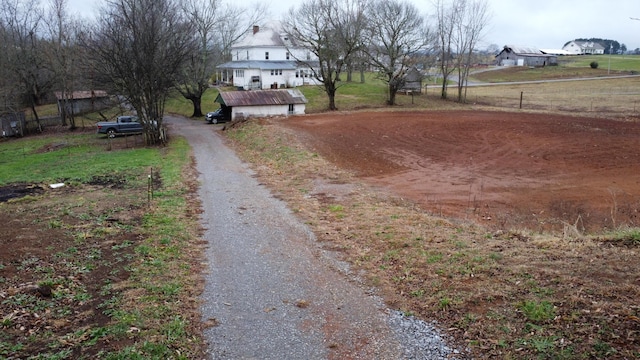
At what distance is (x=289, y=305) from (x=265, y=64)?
5623 centimetres

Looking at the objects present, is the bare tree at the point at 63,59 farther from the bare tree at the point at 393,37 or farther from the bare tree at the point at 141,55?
the bare tree at the point at 393,37

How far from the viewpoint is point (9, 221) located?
514 inches

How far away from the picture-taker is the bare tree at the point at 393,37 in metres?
48.0

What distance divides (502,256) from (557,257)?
3.22 ft

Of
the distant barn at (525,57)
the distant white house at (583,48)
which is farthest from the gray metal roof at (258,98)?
the distant white house at (583,48)

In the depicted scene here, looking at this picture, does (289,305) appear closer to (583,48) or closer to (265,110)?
(265,110)

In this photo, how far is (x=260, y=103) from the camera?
42781mm

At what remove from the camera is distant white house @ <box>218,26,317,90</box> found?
197 feet

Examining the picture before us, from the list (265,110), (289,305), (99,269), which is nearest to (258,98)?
(265,110)

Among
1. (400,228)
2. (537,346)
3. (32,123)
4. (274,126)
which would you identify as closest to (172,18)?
(274,126)

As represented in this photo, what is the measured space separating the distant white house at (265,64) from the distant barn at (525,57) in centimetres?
5828

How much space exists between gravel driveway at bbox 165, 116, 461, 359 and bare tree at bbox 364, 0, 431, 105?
38.5m

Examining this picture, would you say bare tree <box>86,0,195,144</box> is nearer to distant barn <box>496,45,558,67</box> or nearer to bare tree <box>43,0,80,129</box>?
bare tree <box>43,0,80,129</box>

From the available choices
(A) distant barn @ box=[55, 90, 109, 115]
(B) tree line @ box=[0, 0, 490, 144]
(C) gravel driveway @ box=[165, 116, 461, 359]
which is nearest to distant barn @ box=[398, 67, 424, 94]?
(B) tree line @ box=[0, 0, 490, 144]
